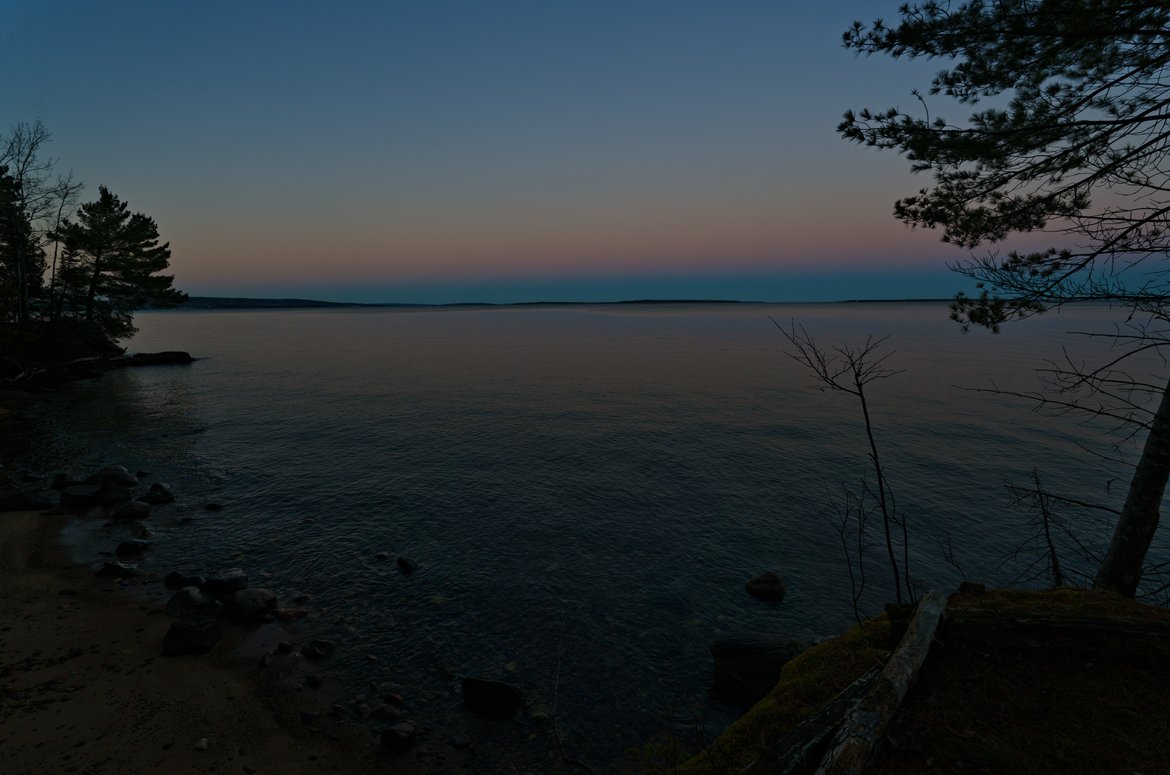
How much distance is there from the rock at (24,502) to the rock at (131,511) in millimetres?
2441

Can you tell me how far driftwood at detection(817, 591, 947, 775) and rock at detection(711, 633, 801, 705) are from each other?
3.83 m

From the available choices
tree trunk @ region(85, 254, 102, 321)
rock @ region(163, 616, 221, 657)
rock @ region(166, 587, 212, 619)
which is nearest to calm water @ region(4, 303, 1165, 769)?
rock @ region(166, 587, 212, 619)

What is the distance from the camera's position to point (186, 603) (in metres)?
11.8

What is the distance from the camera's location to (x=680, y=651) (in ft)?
36.8

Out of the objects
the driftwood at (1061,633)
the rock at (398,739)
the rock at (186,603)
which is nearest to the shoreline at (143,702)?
the rock at (398,739)

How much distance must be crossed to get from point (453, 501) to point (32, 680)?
11.4 meters

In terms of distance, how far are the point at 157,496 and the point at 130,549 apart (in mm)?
4999

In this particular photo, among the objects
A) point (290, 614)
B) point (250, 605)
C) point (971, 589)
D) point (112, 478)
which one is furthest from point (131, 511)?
point (971, 589)

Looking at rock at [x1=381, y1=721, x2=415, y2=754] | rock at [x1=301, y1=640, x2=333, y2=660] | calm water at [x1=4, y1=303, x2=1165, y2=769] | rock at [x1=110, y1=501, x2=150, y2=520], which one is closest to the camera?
rock at [x1=381, y1=721, x2=415, y2=754]

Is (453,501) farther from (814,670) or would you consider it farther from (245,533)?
(814,670)

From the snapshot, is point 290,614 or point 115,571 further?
point 115,571

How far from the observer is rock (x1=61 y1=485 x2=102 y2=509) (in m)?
17.6

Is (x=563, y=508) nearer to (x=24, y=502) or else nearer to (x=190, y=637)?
(x=190, y=637)

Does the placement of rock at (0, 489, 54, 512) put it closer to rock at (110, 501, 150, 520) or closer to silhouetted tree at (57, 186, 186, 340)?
rock at (110, 501, 150, 520)
